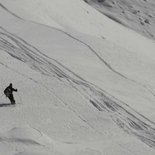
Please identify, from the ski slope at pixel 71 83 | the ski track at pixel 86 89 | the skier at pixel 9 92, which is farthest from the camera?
the ski track at pixel 86 89

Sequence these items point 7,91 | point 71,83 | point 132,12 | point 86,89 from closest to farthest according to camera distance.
A: 1. point 7,91
2. point 86,89
3. point 71,83
4. point 132,12

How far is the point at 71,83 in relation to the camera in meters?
20.6

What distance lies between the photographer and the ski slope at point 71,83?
15234mm

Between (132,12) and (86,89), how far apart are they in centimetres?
1930

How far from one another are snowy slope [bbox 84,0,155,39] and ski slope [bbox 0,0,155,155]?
3.10 meters

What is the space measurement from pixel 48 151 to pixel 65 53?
10.6m

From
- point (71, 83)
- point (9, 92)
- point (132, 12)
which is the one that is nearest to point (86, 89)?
point (71, 83)

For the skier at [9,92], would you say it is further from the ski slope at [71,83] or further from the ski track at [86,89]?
the ski track at [86,89]

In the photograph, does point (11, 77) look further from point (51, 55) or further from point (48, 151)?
point (48, 151)

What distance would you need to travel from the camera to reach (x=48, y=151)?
46.2 feet

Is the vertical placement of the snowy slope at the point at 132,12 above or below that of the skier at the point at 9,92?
above

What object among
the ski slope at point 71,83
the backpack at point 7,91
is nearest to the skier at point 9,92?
the backpack at point 7,91

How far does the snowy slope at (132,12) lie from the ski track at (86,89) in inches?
504

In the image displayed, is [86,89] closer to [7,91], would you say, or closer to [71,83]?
[71,83]
